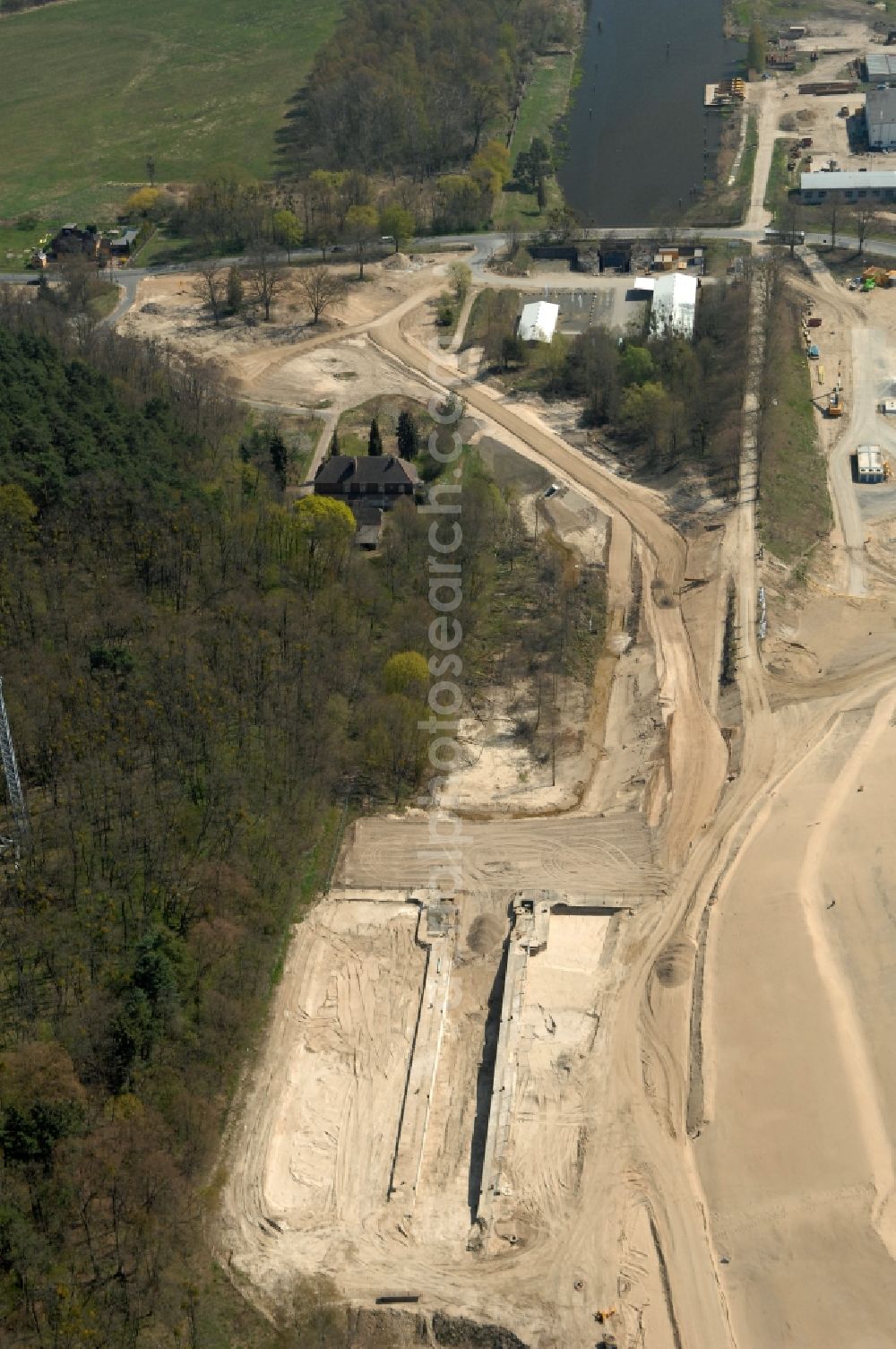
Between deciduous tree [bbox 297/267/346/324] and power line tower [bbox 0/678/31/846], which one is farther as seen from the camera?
deciduous tree [bbox 297/267/346/324]

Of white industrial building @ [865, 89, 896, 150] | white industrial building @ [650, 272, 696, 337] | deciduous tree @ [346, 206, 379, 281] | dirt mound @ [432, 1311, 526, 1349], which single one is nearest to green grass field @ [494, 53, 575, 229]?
deciduous tree @ [346, 206, 379, 281]

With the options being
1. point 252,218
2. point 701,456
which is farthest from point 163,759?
point 252,218

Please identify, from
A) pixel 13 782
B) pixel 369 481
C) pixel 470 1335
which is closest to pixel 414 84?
pixel 369 481

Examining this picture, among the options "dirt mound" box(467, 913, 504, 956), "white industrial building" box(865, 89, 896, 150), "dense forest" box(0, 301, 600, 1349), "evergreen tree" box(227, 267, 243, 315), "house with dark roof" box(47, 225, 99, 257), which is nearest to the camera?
"dense forest" box(0, 301, 600, 1349)

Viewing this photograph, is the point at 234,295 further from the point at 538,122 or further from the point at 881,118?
the point at 881,118

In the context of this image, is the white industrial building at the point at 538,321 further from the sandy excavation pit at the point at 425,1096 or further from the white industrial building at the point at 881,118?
the sandy excavation pit at the point at 425,1096

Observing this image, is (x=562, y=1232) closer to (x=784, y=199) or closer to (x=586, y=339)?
(x=586, y=339)

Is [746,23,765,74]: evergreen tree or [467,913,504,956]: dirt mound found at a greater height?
[746,23,765,74]: evergreen tree

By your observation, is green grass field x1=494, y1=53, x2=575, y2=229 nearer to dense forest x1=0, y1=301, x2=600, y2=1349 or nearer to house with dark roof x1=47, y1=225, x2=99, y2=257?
house with dark roof x1=47, y1=225, x2=99, y2=257
